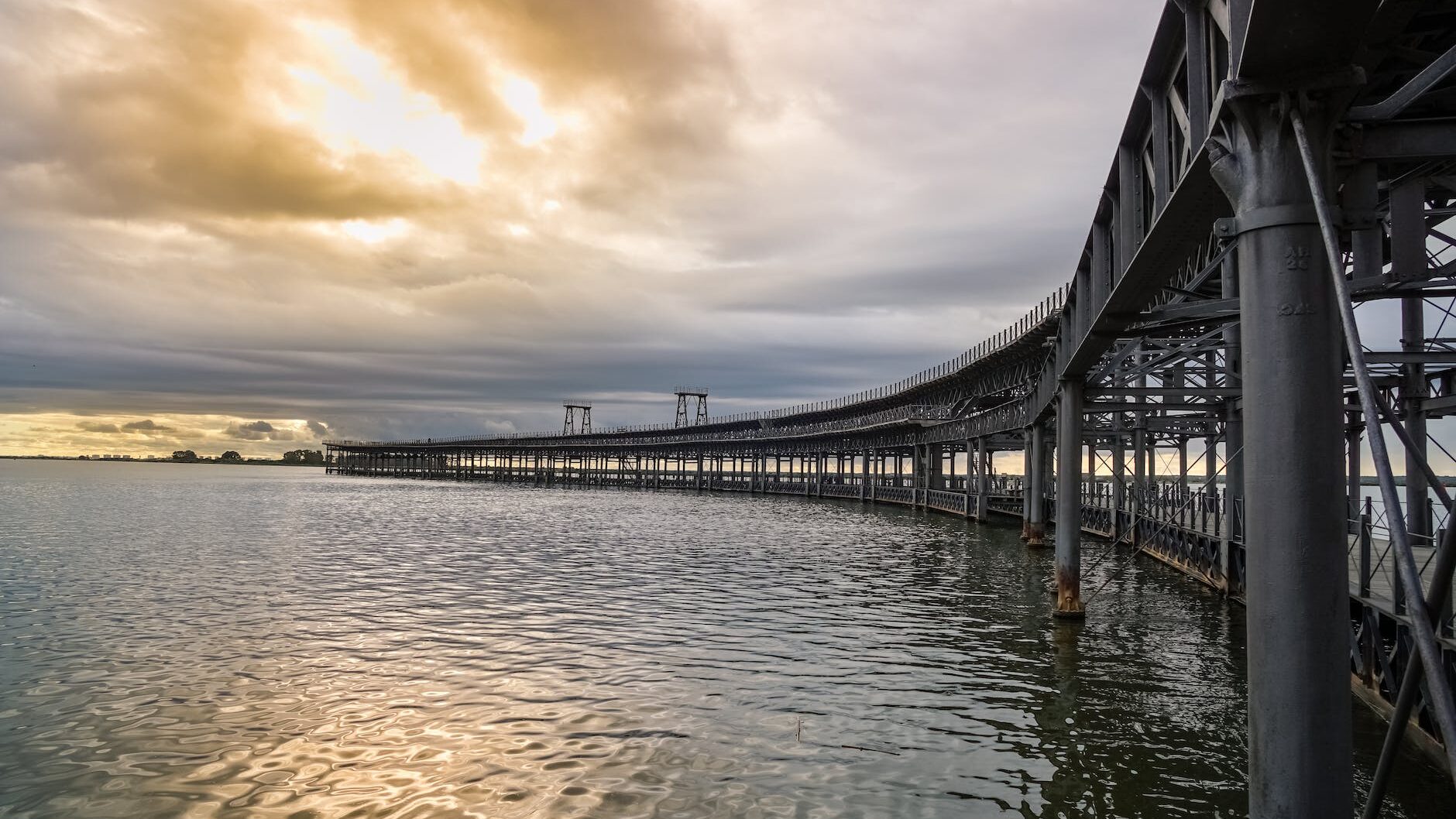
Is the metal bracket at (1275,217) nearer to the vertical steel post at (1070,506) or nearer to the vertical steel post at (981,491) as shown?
the vertical steel post at (1070,506)

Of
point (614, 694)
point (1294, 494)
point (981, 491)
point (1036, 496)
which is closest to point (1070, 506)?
point (614, 694)

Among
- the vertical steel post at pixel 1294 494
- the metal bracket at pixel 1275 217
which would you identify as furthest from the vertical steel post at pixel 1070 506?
the metal bracket at pixel 1275 217

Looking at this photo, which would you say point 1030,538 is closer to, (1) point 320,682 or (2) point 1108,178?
(2) point 1108,178

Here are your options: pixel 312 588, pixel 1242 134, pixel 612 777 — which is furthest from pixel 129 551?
pixel 1242 134

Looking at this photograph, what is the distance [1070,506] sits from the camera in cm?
2070

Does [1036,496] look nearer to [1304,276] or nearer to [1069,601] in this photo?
[1069,601]

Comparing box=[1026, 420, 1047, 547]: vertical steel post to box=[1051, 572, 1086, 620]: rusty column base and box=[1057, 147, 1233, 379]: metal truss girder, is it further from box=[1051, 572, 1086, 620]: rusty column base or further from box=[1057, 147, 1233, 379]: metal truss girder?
box=[1057, 147, 1233, 379]: metal truss girder

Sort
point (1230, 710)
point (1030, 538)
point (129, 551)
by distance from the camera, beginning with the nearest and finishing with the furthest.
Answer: point (1230, 710) < point (129, 551) < point (1030, 538)

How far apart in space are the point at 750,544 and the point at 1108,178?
28.4 metres

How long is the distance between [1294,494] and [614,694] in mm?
10157

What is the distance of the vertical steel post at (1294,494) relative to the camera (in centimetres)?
598

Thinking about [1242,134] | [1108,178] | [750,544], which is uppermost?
[1108,178]

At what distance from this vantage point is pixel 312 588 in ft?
81.5

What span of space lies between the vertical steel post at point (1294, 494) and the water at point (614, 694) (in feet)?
12.7
